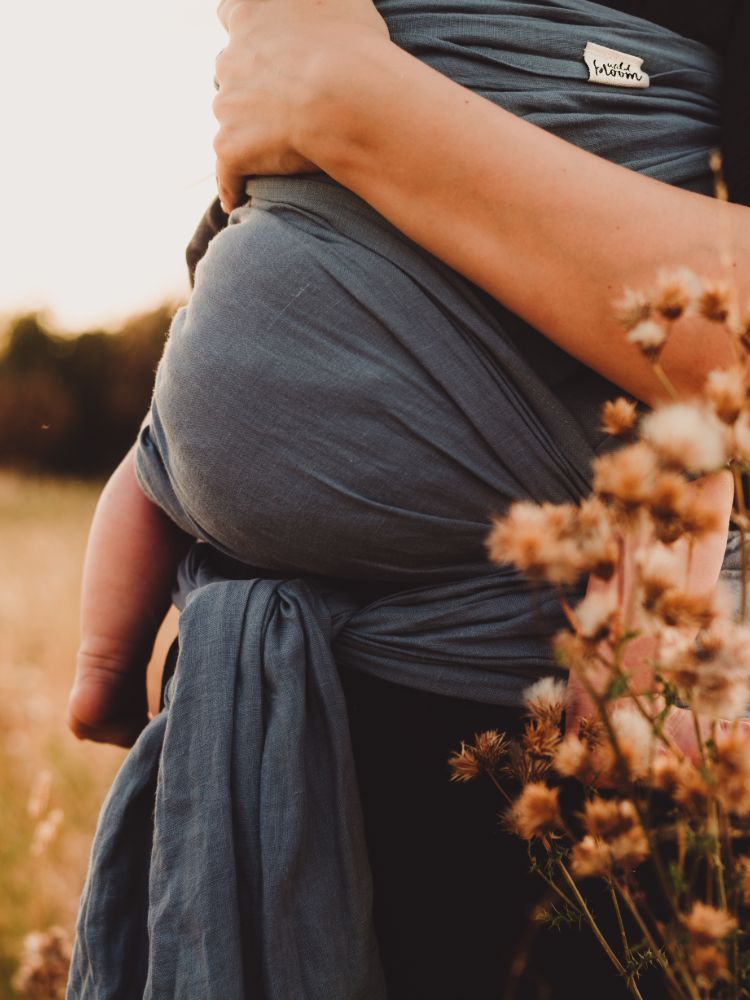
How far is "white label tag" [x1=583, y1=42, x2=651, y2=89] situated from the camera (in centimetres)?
98

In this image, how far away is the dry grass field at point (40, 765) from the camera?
249cm

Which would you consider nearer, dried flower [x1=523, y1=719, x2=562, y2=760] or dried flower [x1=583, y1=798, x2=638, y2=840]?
dried flower [x1=583, y1=798, x2=638, y2=840]

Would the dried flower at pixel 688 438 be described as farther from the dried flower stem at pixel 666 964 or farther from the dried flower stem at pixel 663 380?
the dried flower stem at pixel 666 964

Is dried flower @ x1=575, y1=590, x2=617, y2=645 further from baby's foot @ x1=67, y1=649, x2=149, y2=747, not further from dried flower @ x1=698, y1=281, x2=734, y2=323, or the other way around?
baby's foot @ x1=67, y1=649, x2=149, y2=747

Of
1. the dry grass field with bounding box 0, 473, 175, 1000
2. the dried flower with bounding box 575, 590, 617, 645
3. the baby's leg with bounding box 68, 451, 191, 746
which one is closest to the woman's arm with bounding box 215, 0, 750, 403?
the dried flower with bounding box 575, 590, 617, 645

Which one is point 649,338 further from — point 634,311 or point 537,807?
point 537,807

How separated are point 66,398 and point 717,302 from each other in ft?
41.3

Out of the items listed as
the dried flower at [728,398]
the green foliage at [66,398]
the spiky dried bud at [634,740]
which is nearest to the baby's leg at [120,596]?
the spiky dried bud at [634,740]

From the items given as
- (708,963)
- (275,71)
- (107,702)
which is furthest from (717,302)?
(107,702)

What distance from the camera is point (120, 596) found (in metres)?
1.42

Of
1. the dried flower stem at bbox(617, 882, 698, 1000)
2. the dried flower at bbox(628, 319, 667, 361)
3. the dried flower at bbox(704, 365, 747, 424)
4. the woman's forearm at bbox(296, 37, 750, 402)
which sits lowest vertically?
the dried flower stem at bbox(617, 882, 698, 1000)

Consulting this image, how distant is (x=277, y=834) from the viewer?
98cm

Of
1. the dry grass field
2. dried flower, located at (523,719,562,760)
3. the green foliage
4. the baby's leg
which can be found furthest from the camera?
the green foliage

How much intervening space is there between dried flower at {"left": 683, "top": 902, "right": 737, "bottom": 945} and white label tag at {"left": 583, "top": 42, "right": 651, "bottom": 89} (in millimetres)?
876
